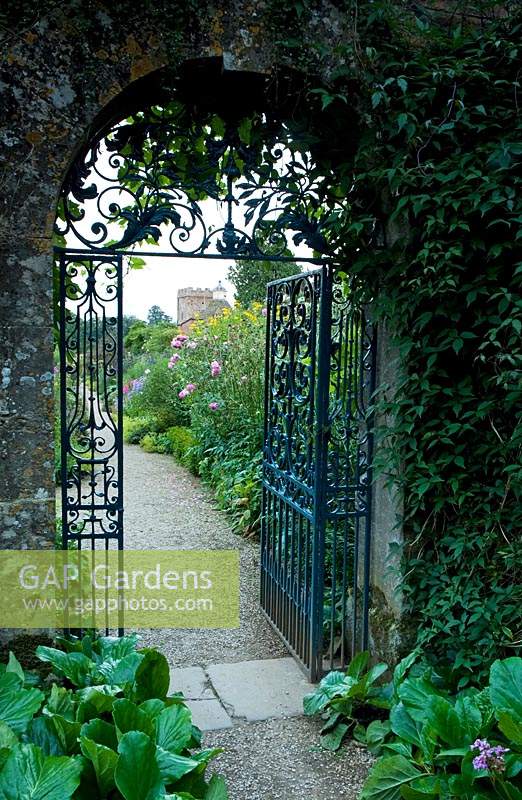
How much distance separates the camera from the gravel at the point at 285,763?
295cm

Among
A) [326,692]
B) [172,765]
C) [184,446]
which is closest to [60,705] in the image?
[172,765]

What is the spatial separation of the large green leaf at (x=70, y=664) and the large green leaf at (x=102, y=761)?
60 centimetres

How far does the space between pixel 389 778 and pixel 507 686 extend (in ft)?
2.00

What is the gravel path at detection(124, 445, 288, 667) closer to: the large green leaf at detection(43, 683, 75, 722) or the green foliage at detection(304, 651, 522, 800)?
the green foliage at detection(304, 651, 522, 800)

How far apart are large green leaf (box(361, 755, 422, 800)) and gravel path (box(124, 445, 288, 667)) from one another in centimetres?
167

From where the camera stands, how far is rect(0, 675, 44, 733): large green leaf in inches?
98.7

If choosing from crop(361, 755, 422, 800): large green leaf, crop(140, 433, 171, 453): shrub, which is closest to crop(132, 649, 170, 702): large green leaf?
crop(361, 755, 422, 800): large green leaf

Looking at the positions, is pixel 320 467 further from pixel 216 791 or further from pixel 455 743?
pixel 216 791

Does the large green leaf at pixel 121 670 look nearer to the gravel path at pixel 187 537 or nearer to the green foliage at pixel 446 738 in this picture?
the green foliage at pixel 446 738

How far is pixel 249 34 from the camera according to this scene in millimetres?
3158

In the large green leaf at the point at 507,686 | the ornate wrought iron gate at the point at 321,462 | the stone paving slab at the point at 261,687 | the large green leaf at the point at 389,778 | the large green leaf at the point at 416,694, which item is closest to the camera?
the large green leaf at the point at 507,686

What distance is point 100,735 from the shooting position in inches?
97.6

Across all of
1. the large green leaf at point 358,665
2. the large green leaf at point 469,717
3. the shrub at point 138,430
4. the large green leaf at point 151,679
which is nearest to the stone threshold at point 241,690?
the large green leaf at point 358,665

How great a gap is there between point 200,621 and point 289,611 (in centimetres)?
99
